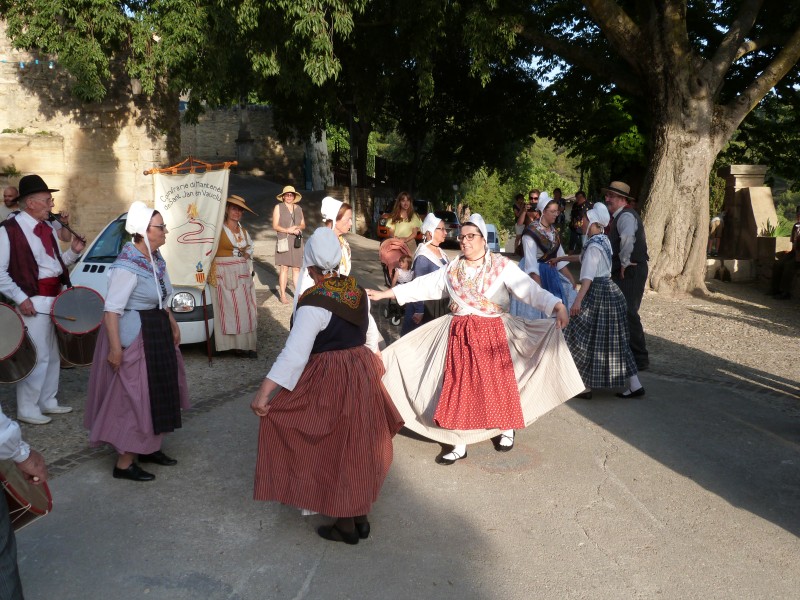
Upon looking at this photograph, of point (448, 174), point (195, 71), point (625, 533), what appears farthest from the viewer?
point (448, 174)

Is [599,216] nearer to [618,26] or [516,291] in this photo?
[516,291]

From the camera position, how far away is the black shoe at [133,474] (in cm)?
491

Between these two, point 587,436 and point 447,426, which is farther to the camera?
point 587,436

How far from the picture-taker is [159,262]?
16.5 feet

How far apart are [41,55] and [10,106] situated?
107cm

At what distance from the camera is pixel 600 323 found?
6930 mm

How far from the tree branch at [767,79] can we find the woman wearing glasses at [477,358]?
10895mm

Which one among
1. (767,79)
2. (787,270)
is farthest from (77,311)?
(767,79)

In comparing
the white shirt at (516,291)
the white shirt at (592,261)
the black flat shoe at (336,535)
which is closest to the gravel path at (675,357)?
the white shirt at (592,261)

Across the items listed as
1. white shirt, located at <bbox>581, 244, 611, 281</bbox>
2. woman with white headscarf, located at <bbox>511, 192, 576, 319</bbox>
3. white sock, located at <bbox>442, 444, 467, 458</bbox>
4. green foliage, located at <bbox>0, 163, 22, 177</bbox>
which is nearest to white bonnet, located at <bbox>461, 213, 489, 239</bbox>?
white sock, located at <bbox>442, 444, 467, 458</bbox>

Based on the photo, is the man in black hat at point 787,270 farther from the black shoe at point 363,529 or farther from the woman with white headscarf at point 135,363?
the woman with white headscarf at point 135,363

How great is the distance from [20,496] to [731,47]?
14710 millimetres

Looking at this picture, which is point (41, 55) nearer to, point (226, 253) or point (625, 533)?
point (226, 253)

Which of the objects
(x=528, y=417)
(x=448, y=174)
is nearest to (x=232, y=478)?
(x=528, y=417)
